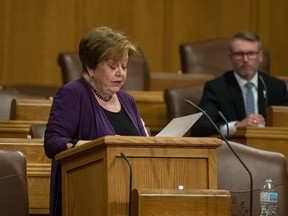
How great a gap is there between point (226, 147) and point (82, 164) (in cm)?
63

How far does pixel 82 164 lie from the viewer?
283 cm

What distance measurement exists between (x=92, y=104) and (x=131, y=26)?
371 cm

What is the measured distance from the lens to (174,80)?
19.0ft

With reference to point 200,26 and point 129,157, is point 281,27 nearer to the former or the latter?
point 200,26

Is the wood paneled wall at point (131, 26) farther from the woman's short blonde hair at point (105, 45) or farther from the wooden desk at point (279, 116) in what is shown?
the woman's short blonde hair at point (105, 45)

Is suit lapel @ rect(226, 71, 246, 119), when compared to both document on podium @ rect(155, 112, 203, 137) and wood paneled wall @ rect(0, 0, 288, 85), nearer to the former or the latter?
wood paneled wall @ rect(0, 0, 288, 85)

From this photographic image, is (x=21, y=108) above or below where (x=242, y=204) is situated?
above

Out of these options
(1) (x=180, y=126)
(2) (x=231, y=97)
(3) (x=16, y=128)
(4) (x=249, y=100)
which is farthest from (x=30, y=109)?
(1) (x=180, y=126)

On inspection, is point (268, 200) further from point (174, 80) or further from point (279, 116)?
point (174, 80)

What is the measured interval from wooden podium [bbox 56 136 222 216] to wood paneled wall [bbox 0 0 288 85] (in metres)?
3.78

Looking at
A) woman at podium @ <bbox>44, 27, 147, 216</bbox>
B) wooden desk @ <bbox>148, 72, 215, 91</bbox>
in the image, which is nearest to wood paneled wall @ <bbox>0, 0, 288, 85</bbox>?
wooden desk @ <bbox>148, 72, 215, 91</bbox>

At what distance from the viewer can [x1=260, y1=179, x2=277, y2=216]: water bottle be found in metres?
3.02

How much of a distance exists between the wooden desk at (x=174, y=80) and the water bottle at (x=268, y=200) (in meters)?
2.45

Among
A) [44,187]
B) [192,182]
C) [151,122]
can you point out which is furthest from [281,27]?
[192,182]
